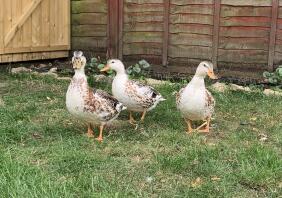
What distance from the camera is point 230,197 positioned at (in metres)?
4.27

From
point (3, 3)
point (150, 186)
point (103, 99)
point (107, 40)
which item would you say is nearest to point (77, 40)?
point (107, 40)

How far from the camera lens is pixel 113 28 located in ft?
→ 35.0

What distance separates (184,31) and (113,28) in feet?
4.89

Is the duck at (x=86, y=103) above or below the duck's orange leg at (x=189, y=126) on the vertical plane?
above

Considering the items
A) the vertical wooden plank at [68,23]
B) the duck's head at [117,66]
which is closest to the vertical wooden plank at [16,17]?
Result: the vertical wooden plank at [68,23]

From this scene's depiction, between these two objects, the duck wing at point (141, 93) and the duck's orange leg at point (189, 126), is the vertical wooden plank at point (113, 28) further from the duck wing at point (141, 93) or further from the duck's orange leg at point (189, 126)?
the duck's orange leg at point (189, 126)

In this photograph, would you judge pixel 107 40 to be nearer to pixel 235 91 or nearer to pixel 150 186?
pixel 235 91

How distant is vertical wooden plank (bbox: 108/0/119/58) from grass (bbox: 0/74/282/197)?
131 inches

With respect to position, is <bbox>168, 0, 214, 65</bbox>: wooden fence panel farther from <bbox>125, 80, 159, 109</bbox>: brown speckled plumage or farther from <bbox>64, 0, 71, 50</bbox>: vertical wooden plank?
<bbox>125, 80, 159, 109</bbox>: brown speckled plumage

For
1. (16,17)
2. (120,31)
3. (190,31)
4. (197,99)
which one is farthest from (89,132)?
(16,17)

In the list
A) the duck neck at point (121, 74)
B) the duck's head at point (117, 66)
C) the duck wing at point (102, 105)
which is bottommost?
the duck wing at point (102, 105)

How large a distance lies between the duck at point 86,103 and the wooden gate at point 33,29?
4.69 metres

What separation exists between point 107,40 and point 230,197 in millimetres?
6955

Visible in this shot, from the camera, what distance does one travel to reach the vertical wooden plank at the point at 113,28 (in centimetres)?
1055
